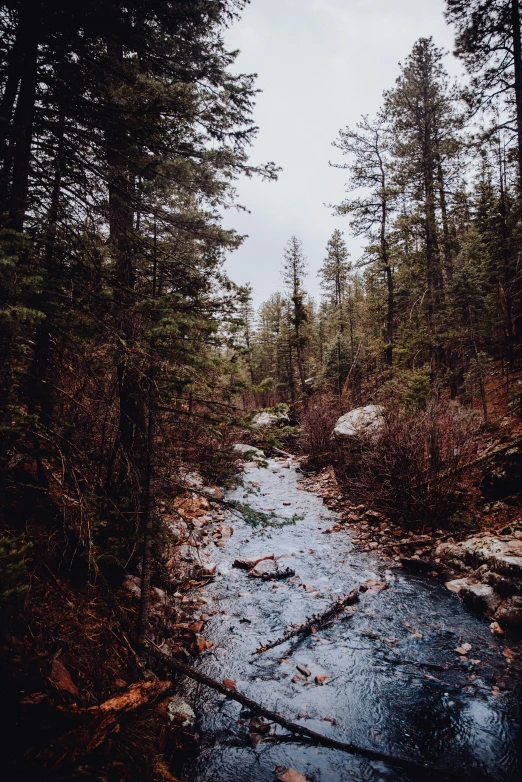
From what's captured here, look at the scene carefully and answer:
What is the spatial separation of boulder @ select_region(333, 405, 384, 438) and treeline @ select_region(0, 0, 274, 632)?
757 cm

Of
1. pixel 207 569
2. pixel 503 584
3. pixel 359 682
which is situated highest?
pixel 503 584

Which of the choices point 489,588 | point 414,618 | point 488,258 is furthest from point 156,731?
point 488,258

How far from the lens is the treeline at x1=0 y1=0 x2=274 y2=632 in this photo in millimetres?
3281

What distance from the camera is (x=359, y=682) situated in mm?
4164

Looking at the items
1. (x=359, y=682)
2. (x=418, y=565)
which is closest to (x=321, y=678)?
(x=359, y=682)

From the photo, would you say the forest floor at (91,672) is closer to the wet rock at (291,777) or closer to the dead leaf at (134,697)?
the dead leaf at (134,697)

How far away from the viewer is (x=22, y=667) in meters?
2.65

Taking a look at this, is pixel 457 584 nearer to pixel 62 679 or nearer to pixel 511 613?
pixel 511 613

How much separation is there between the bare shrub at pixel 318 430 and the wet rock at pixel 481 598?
8440mm

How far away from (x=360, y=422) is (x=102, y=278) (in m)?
9.81

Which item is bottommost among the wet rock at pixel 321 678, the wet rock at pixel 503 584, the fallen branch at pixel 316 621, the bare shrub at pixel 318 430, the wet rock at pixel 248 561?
the wet rock at pixel 321 678

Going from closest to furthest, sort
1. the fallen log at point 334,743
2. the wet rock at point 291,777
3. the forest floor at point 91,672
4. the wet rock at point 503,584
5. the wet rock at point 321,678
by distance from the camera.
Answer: the forest floor at point 91,672
the wet rock at point 291,777
the fallen log at point 334,743
the wet rock at point 321,678
the wet rock at point 503,584

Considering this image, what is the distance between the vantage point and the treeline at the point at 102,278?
3.28 m

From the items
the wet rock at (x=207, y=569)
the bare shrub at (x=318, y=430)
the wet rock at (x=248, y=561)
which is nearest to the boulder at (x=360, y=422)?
the bare shrub at (x=318, y=430)
